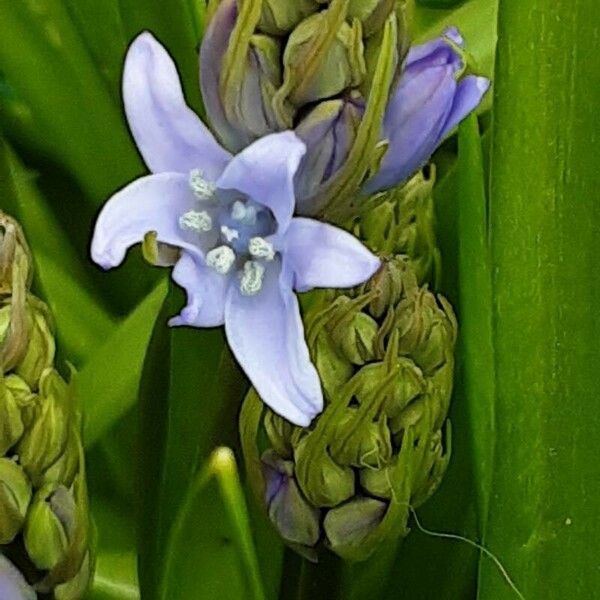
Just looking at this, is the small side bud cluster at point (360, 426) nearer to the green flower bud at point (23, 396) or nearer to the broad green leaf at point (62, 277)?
the green flower bud at point (23, 396)

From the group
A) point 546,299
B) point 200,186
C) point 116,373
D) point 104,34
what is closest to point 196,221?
point 200,186

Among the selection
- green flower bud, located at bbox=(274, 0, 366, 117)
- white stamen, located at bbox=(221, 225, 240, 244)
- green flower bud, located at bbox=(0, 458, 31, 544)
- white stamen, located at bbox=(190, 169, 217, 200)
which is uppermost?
green flower bud, located at bbox=(274, 0, 366, 117)

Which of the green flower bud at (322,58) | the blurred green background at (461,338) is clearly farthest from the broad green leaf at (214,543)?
the green flower bud at (322,58)

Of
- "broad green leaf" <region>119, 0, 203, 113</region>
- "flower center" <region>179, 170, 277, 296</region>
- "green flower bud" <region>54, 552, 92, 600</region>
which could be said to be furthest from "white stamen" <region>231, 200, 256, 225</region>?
"broad green leaf" <region>119, 0, 203, 113</region>

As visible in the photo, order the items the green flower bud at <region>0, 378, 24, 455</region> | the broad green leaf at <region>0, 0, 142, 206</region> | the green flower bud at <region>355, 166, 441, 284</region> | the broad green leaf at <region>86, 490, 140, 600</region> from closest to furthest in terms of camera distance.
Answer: the green flower bud at <region>0, 378, 24, 455</region>
the green flower bud at <region>355, 166, 441, 284</region>
the broad green leaf at <region>86, 490, 140, 600</region>
the broad green leaf at <region>0, 0, 142, 206</region>

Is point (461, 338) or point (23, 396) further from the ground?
point (23, 396)

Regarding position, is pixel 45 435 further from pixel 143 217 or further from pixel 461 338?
pixel 461 338

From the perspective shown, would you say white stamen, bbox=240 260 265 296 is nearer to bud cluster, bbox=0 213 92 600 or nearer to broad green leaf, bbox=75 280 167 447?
bud cluster, bbox=0 213 92 600

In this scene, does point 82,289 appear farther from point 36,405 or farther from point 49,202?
point 36,405
